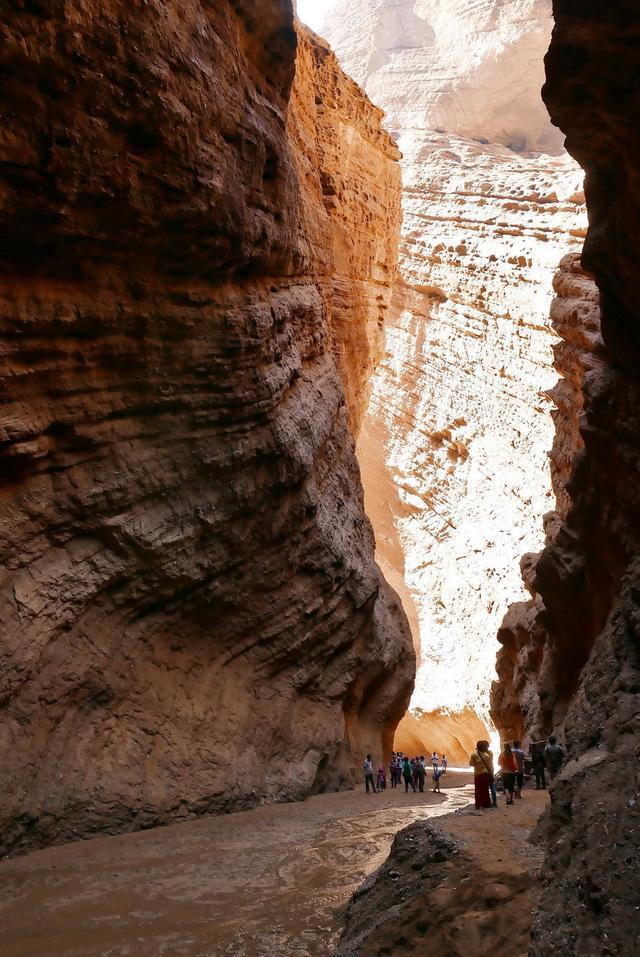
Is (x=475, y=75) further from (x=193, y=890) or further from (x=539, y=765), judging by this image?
(x=193, y=890)

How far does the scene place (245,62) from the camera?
30.7 ft

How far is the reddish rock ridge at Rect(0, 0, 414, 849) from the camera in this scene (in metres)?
6.71

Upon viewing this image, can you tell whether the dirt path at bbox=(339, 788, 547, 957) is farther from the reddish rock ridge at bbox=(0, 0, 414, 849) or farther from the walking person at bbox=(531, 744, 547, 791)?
the walking person at bbox=(531, 744, 547, 791)

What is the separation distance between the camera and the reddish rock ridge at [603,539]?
2.98 metres

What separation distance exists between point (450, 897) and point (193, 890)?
2554 millimetres

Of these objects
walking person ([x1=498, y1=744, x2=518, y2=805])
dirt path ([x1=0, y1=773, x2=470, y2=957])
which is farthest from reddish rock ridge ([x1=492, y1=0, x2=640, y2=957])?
dirt path ([x1=0, y1=773, x2=470, y2=957])

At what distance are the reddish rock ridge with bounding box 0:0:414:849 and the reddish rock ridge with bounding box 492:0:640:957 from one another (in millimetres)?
3964

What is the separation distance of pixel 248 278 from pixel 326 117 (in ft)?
30.2

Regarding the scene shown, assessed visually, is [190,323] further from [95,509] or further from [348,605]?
[348,605]

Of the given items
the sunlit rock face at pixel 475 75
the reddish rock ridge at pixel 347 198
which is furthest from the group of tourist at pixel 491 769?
the sunlit rock face at pixel 475 75

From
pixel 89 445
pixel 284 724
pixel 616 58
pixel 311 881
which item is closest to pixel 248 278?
pixel 89 445

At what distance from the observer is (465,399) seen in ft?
105

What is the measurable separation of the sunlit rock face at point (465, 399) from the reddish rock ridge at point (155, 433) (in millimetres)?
16318

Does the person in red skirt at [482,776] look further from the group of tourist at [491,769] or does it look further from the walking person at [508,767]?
the walking person at [508,767]
